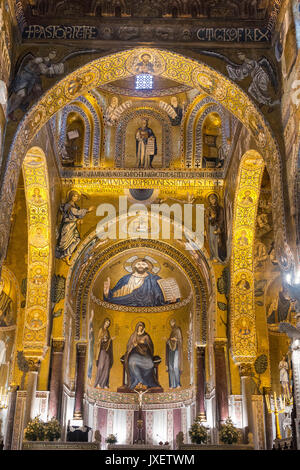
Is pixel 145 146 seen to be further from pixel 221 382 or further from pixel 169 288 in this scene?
pixel 221 382

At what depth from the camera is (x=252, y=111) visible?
10.8m

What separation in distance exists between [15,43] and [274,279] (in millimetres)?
9951

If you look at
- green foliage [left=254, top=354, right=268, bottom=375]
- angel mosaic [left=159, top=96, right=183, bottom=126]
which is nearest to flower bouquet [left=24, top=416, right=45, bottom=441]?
green foliage [left=254, top=354, right=268, bottom=375]

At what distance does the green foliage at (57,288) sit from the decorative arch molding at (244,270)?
15.9 ft

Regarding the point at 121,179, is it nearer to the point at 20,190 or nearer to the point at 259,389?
the point at 20,190

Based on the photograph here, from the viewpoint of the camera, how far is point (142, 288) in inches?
767

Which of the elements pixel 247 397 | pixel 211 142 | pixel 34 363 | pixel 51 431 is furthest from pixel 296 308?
pixel 211 142

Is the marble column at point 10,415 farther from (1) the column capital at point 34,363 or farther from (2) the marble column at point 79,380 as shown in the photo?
(2) the marble column at point 79,380

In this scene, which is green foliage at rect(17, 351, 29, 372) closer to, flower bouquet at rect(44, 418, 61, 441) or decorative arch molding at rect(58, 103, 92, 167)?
flower bouquet at rect(44, 418, 61, 441)

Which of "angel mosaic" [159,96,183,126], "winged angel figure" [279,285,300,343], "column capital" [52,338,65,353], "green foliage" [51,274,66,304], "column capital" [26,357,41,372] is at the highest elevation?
"angel mosaic" [159,96,183,126]

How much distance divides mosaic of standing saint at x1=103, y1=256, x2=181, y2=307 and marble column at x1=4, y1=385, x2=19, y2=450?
15.6 feet

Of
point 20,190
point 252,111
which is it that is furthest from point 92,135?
point 252,111

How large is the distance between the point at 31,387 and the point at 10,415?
1.56m

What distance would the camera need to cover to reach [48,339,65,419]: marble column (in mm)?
14828
